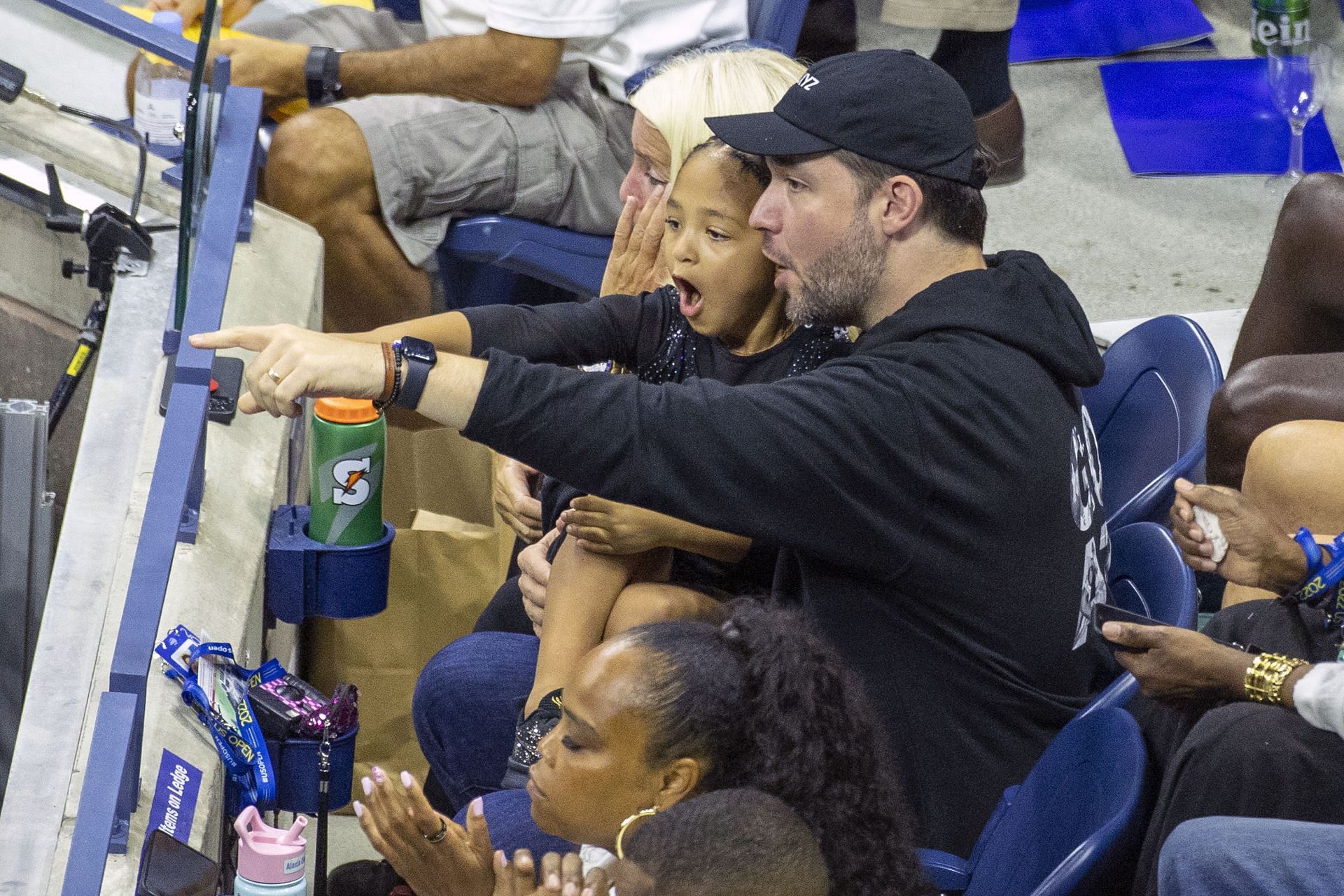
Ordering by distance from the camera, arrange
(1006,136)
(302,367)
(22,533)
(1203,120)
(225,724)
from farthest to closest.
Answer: (1203,120), (1006,136), (22,533), (225,724), (302,367)

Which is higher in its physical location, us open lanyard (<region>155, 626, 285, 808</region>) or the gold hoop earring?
the gold hoop earring

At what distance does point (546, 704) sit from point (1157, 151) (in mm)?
3719

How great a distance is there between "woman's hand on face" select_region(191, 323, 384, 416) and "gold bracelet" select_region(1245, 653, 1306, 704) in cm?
105

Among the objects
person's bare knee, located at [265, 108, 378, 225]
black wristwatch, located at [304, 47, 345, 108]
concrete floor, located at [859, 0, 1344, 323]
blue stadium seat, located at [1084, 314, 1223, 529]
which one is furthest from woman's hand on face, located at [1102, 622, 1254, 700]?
concrete floor, located at [859, 0, 1344, 323]

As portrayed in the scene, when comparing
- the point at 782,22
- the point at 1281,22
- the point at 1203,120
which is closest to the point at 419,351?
the point at 782,22

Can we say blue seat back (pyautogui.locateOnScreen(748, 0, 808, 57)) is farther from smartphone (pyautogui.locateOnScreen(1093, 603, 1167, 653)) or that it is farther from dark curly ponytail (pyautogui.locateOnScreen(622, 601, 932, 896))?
dark curly ponytail (pyautogui.locateOnScreen(622, 601, 932, 896))

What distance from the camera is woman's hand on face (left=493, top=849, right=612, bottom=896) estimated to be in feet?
4.97

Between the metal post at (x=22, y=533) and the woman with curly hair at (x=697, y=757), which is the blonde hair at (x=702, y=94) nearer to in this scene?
the woman with curly hair at (x=697, y=757)

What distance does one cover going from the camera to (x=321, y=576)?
2.25 metres

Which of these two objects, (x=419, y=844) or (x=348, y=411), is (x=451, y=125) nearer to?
(x=348, y=411)

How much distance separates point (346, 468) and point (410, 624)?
2.42 feet

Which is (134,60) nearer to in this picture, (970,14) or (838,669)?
(838,669)

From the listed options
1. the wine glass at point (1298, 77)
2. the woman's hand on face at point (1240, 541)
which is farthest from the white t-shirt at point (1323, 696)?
the wine glass at point (1298, 77)

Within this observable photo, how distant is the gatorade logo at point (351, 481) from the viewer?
7.16 ft
